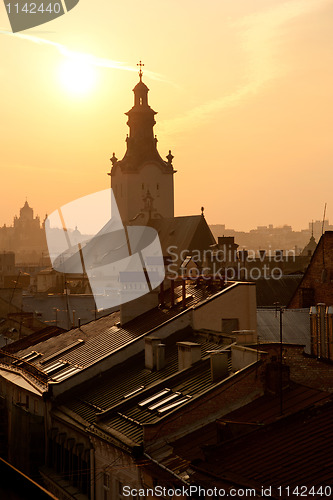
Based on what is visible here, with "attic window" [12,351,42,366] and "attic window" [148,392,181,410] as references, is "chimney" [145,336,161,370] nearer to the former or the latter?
"attic window" [148,392,181,410]

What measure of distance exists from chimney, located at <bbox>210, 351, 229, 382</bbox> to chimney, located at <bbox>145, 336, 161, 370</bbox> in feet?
11.2

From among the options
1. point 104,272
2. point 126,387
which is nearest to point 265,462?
point 126,387

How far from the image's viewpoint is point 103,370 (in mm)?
23188

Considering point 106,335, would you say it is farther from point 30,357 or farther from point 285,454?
point 285,454

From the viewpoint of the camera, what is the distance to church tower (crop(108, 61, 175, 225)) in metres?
104

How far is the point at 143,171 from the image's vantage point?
104188 millimetres

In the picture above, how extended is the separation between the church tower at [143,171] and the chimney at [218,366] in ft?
277

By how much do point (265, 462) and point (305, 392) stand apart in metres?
3.85

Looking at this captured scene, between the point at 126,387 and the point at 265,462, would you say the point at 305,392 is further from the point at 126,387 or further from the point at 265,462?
the point at 126,387

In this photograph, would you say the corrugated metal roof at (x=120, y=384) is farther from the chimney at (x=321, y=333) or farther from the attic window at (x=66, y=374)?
the chimney at (x=321, y=333)

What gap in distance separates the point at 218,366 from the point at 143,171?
86915 millimetres

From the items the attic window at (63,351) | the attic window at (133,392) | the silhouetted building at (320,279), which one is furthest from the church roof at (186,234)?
the attic window at (133,392)

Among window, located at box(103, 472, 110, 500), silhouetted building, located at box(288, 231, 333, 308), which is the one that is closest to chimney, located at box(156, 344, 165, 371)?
window, located at box(103, 472, 110, 500)

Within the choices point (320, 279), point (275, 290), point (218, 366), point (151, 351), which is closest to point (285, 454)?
point (218, 366)
